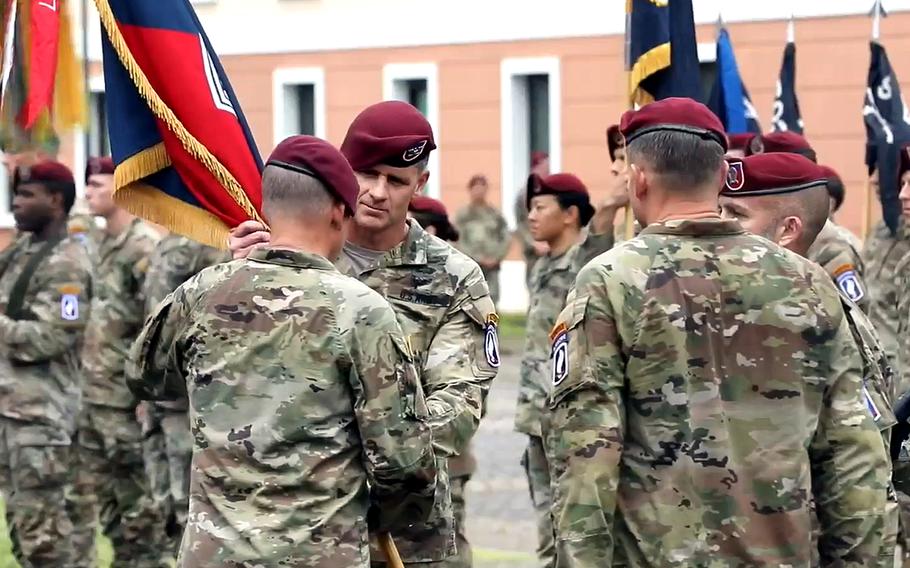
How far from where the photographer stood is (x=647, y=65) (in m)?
7.04

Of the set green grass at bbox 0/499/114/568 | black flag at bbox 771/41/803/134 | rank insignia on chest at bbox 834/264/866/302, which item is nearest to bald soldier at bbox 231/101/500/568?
rank insignia on chest at bbox 834/264/866/302

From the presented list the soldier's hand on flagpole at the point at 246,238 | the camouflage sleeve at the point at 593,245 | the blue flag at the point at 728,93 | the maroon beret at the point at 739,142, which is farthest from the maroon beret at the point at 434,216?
the soldier's hand on flagpole at the point at 246,238

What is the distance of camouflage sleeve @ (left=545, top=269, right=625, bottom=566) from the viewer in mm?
3697

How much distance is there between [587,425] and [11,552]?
5.65 m

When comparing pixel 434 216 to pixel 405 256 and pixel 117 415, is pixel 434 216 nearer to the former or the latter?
pixel 117 415

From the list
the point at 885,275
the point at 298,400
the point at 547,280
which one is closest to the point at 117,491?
the point at 547,280

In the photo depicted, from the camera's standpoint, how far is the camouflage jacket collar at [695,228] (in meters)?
3.84

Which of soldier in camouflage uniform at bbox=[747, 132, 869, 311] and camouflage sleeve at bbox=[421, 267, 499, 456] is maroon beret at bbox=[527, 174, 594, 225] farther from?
camouflage sleeve at bbox=[421, 267, 499, 456]

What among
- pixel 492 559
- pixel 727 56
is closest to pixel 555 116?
pixel 727 56

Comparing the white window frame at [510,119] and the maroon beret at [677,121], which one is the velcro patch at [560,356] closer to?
the maroon beret at [677,121]

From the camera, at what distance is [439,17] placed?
22.8 metres

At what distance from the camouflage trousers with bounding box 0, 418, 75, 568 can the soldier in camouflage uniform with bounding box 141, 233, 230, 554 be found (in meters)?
0.48

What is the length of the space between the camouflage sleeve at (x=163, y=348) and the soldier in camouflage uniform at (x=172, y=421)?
3348mm

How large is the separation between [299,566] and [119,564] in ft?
15.8
